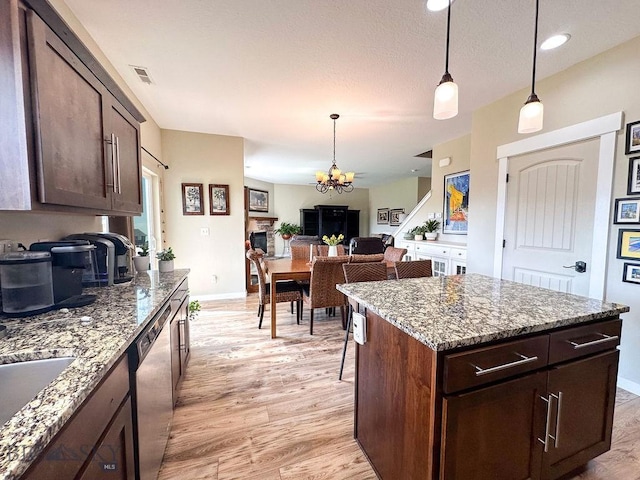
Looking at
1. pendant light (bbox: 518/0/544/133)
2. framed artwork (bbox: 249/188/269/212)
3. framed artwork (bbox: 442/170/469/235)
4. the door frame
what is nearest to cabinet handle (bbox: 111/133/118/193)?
pendant light (bbox: 518/0/544/133)

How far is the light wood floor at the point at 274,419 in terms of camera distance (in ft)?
4.82

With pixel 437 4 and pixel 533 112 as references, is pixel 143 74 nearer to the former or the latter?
pixel 437 4

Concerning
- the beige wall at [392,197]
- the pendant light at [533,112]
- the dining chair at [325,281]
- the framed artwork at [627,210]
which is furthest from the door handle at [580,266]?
the beige wall at [392,197]

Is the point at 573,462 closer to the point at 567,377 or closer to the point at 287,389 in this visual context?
the point at 567,377

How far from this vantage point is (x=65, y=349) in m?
0.90

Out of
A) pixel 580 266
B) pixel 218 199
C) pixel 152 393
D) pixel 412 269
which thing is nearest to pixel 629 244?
pixel 580 266

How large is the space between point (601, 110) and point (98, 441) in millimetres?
3572

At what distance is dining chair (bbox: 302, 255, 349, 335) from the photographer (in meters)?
2.85

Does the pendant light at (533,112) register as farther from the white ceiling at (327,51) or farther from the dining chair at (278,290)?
the dining chair at (278,290)

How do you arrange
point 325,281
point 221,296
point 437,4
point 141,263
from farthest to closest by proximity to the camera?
point 221,296 < point 325,281 < point 141,263 < point 437,4

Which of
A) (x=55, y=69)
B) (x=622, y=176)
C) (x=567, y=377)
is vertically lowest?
(x=567, y=377)

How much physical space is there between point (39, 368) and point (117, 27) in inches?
85.9

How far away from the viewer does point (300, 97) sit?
2961 millimetres

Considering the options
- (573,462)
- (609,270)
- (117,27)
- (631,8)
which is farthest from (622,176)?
(117,27)
